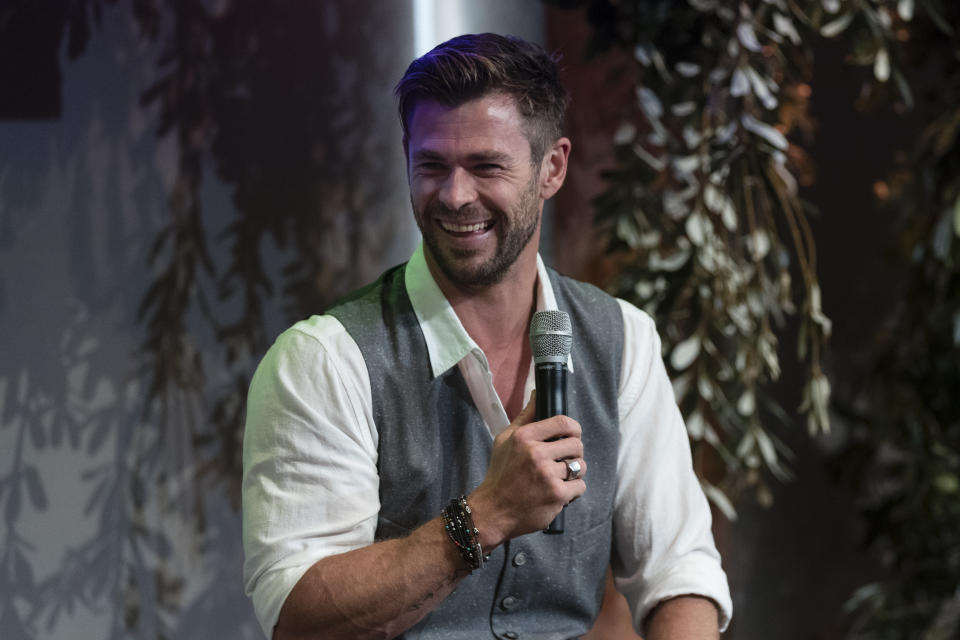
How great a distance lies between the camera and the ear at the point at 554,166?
1716mm

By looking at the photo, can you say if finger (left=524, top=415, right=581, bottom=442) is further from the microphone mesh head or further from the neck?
the neck

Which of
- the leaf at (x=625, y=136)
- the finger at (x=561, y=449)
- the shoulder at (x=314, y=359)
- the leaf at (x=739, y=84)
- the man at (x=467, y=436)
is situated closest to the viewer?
the finger at (x=561, y=449)

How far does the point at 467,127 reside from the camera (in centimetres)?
157

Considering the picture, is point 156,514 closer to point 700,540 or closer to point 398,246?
point 398,246

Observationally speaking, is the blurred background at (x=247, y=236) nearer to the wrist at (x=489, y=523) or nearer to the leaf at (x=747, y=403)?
the leaf at (x=747, y=403)

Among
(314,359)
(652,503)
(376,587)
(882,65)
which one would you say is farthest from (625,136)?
(376,587)

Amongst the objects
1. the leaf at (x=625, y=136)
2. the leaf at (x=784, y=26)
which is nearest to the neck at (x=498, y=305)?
the leaf at (x=625, y=136)

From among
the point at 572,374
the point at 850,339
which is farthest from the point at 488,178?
the point at 850,339

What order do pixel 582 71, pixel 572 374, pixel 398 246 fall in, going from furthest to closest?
pixel 582 71 < pixel 398 246 < pixel 572 374

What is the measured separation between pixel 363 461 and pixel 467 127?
0.49 meters

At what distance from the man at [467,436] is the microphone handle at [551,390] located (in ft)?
0.10

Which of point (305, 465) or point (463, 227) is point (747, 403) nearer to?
point (463, 227)

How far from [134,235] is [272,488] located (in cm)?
80

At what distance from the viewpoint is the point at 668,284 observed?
7.23ft
